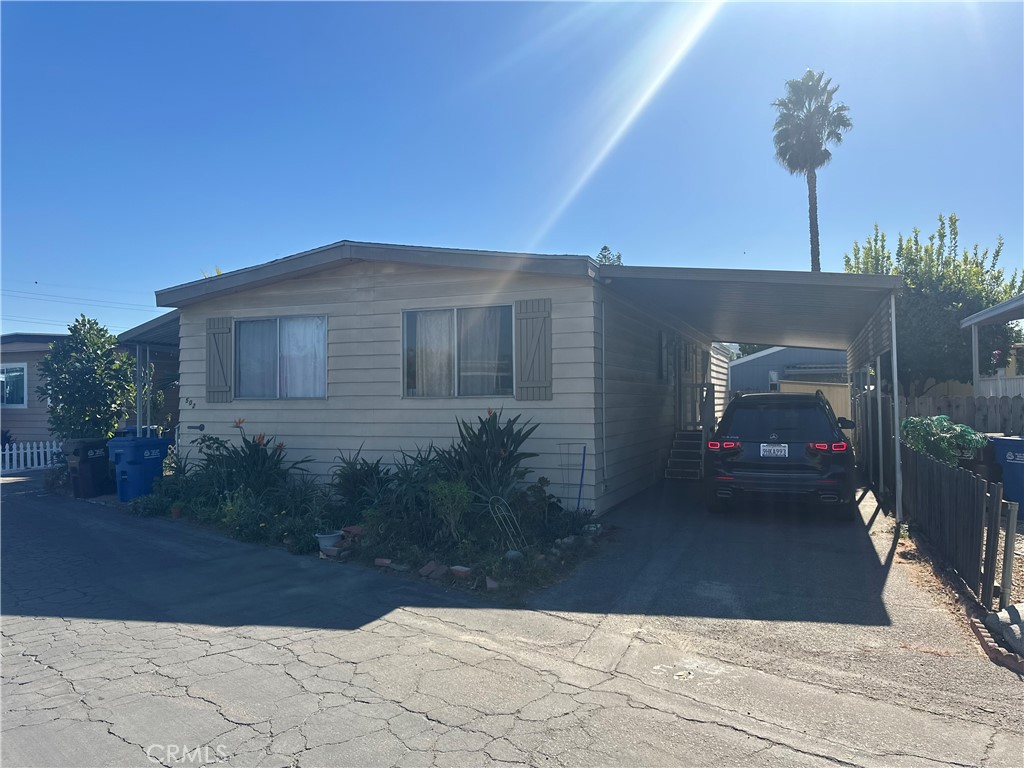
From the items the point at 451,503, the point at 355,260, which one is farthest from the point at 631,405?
the point at 355,260

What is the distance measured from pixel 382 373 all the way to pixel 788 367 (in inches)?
1099

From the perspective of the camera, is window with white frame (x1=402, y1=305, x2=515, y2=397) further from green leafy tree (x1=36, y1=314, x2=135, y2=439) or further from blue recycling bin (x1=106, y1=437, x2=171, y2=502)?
green leafy tree (x1=36, y1=314, x2=135, y2=439)

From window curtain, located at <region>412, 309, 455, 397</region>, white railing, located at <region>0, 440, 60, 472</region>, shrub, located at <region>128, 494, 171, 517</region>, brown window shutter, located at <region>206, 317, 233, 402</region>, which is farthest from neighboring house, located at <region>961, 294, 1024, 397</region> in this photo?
white railing, located at <region>0, 440, 60, 472</region>

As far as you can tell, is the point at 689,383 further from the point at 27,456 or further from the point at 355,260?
the point at 27,456

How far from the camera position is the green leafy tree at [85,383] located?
15.0 m

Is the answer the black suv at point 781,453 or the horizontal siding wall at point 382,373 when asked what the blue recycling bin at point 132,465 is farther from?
the black suv at point 781,453

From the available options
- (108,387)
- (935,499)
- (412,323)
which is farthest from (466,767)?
(108,387)

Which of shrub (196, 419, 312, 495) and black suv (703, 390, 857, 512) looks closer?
black suv (703, 390, 857, 512)

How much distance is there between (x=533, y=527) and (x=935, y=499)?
405 centimetres

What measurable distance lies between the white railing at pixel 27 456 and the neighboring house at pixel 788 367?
26.7 m

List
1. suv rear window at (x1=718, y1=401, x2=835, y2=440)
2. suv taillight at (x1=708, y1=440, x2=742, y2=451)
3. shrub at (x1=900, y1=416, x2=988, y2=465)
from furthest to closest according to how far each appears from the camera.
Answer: shrub at (x1=900, y1=416, x2=988, y2=465)
suv taillight at (x1=708, y1=440, x2=742, y2=451)
suv rear window at (x1=718, y1=401, x2=835, y2=440)

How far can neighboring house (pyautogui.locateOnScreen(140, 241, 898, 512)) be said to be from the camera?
28.1ft

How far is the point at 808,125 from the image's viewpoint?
1084 inches

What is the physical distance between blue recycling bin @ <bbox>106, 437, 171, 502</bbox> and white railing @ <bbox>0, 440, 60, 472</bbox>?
6859 millimetres
